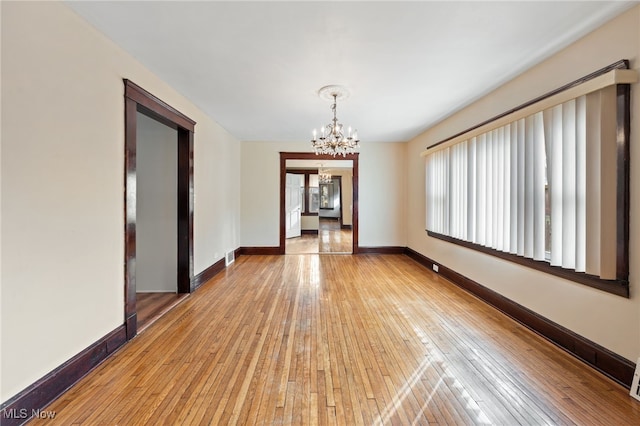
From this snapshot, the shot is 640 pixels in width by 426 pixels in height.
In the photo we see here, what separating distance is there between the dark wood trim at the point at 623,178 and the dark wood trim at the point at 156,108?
405 centimetres

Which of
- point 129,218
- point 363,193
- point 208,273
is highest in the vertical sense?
point 363,193

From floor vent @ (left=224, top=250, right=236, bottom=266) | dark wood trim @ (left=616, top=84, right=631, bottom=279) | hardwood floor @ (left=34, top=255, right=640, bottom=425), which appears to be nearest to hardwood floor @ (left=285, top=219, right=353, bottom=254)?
floor vent @ (left=224, top=250, right=236, bottom=266)

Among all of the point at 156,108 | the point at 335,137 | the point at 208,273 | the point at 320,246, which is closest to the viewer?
the point at 156,108

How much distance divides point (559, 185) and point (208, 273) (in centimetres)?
471

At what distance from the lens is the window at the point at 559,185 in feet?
6.65

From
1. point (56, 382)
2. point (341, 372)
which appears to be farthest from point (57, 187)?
point (341, 372)

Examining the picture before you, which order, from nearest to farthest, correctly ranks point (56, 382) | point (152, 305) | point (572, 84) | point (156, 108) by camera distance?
point (56, 382) < point (572, 84) < point (156, 108) < point (152, 305)

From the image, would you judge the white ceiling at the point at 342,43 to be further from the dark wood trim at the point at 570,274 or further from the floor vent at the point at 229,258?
the floor vent at the point at 229,258

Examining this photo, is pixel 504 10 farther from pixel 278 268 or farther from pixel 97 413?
pixel 278 268

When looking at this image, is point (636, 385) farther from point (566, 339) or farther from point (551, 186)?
point (551, 186)

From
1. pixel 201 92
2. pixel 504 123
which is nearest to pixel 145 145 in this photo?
pixel 201 92

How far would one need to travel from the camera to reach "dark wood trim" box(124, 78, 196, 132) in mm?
2636

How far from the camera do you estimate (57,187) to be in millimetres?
1876

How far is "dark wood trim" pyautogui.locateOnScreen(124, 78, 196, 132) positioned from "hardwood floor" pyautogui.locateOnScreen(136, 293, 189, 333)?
7.53 ft
